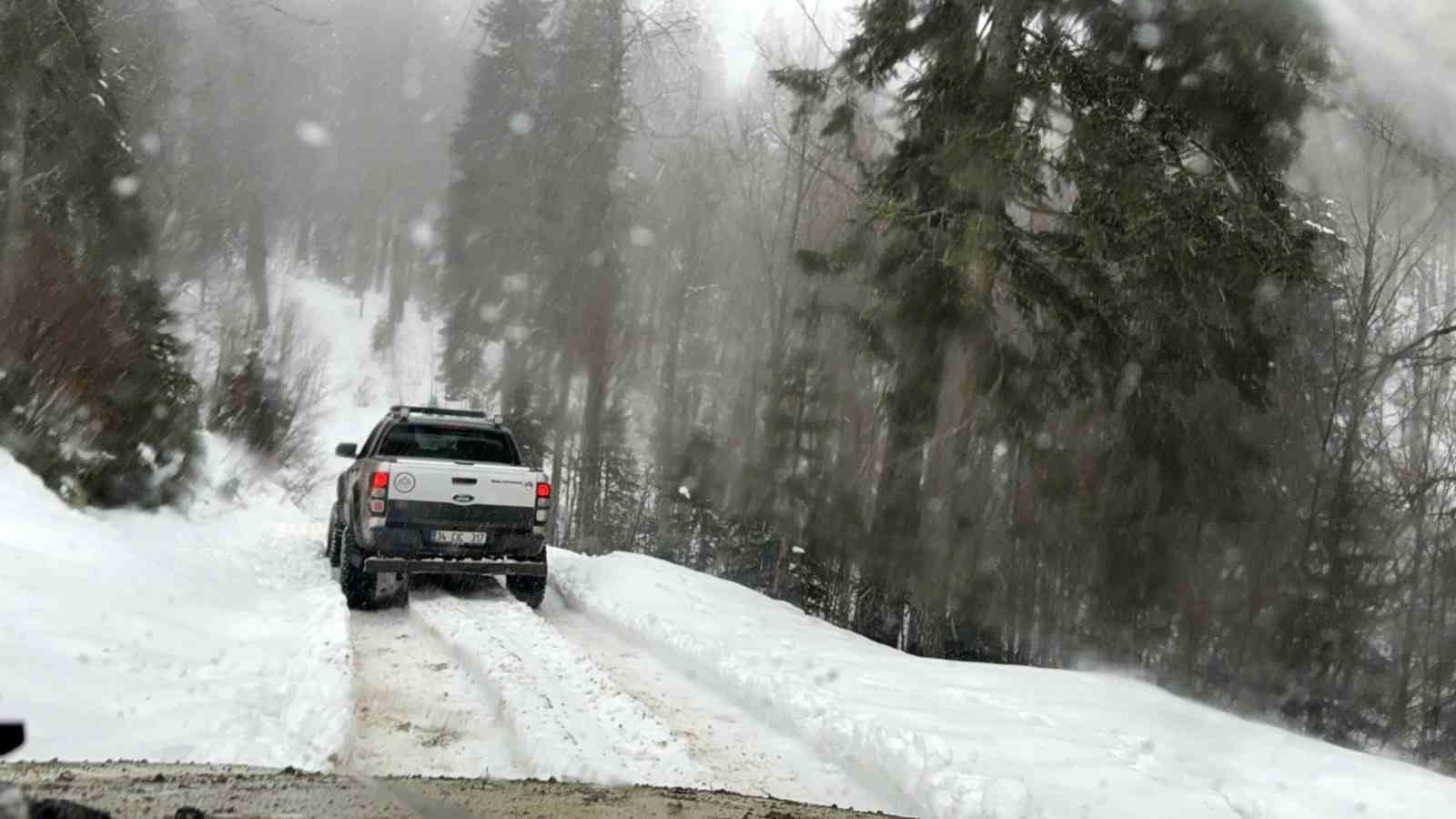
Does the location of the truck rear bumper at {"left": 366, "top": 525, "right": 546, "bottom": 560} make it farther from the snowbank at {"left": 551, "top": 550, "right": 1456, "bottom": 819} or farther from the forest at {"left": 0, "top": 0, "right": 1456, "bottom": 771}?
the forest at {"left": 0, "top": 0, "right": 1456, "bottom": 771}

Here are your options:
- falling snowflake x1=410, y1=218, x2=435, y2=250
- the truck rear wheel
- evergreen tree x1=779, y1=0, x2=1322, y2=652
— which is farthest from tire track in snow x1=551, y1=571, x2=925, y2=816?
falling snowflake x1=410, y1=218, x2=435, y2=250

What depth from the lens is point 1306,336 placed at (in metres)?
16.5

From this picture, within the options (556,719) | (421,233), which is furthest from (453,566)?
(421,233)

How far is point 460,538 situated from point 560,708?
4423 mm

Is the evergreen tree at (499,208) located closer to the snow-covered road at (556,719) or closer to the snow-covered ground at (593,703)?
the snow-covered ground at (593,703)

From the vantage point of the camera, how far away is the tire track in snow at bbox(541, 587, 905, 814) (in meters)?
5.48

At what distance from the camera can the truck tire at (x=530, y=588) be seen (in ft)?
35.9

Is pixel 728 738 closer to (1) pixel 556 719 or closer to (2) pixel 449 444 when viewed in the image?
(1) pixel 556 719

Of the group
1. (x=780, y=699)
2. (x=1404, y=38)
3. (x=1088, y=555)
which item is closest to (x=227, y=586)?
(x=780, y=699)

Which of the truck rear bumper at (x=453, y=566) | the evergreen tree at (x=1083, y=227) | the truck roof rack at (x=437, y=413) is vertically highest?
the evergreen tree at (x=1083, y=227)

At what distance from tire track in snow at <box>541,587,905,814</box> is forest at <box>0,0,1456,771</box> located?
5.68 metres

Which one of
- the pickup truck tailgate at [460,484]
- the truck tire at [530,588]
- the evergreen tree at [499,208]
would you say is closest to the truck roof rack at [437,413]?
the pickup truck tailgate at [460,484]

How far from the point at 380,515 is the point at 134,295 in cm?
888

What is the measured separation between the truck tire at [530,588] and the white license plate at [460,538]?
59 cm
